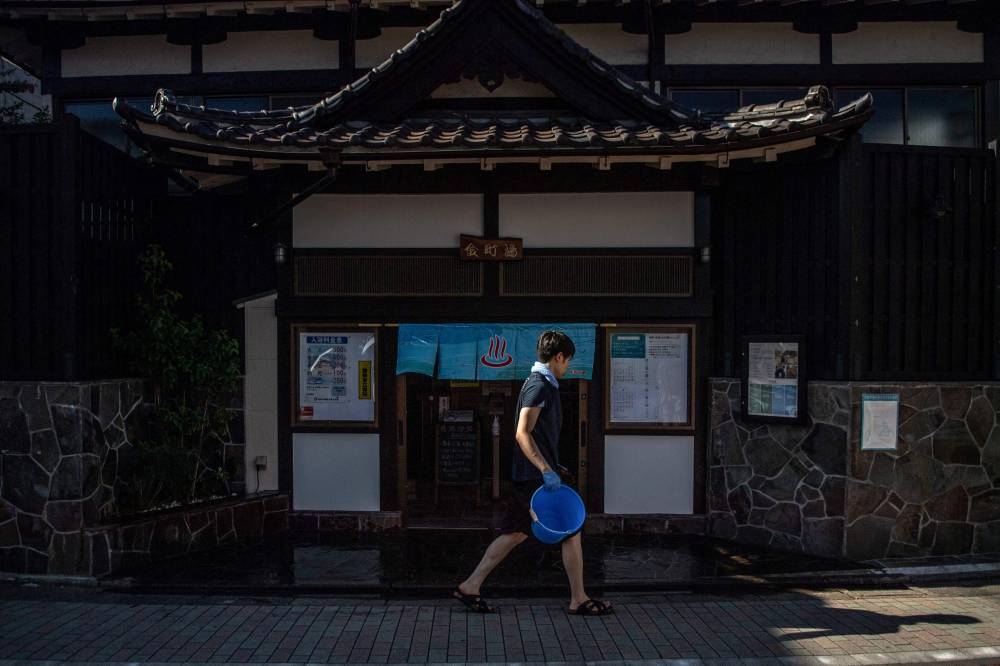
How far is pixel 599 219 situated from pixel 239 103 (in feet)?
17.0

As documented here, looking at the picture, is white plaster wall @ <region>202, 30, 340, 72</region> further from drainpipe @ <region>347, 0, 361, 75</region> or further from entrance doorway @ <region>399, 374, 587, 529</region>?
entrance doorway @ <region>399, 374, 587, 529</region>

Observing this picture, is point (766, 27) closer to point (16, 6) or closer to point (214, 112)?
point (214, 112)

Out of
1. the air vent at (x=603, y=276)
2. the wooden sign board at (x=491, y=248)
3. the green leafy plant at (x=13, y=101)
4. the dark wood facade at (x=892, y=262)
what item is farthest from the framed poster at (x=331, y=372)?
the green leafy plant at (x=13, y=101)

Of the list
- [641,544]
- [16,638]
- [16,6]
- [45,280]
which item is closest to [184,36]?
[16,6]

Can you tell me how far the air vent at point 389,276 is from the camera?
8.36 m

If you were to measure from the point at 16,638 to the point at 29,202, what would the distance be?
13.5 feet

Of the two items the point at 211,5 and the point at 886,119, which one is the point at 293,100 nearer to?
the point at 211,5

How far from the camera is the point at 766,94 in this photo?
367 inches

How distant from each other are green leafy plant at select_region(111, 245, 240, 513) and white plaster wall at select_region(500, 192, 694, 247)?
377 cm

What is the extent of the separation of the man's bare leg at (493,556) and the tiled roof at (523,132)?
12.3 feet

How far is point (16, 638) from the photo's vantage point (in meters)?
5.37

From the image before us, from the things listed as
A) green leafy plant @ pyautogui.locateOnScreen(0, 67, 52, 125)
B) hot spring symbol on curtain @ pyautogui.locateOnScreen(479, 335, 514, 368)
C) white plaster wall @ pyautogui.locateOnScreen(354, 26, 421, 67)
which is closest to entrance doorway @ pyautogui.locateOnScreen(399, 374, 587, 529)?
hot spring symbol on curtain @ pyautogui.locateOnScreen(479, 335, 514, 368)

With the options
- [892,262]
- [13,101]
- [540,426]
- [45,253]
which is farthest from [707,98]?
[13,101]

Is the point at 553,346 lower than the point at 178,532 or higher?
higher
